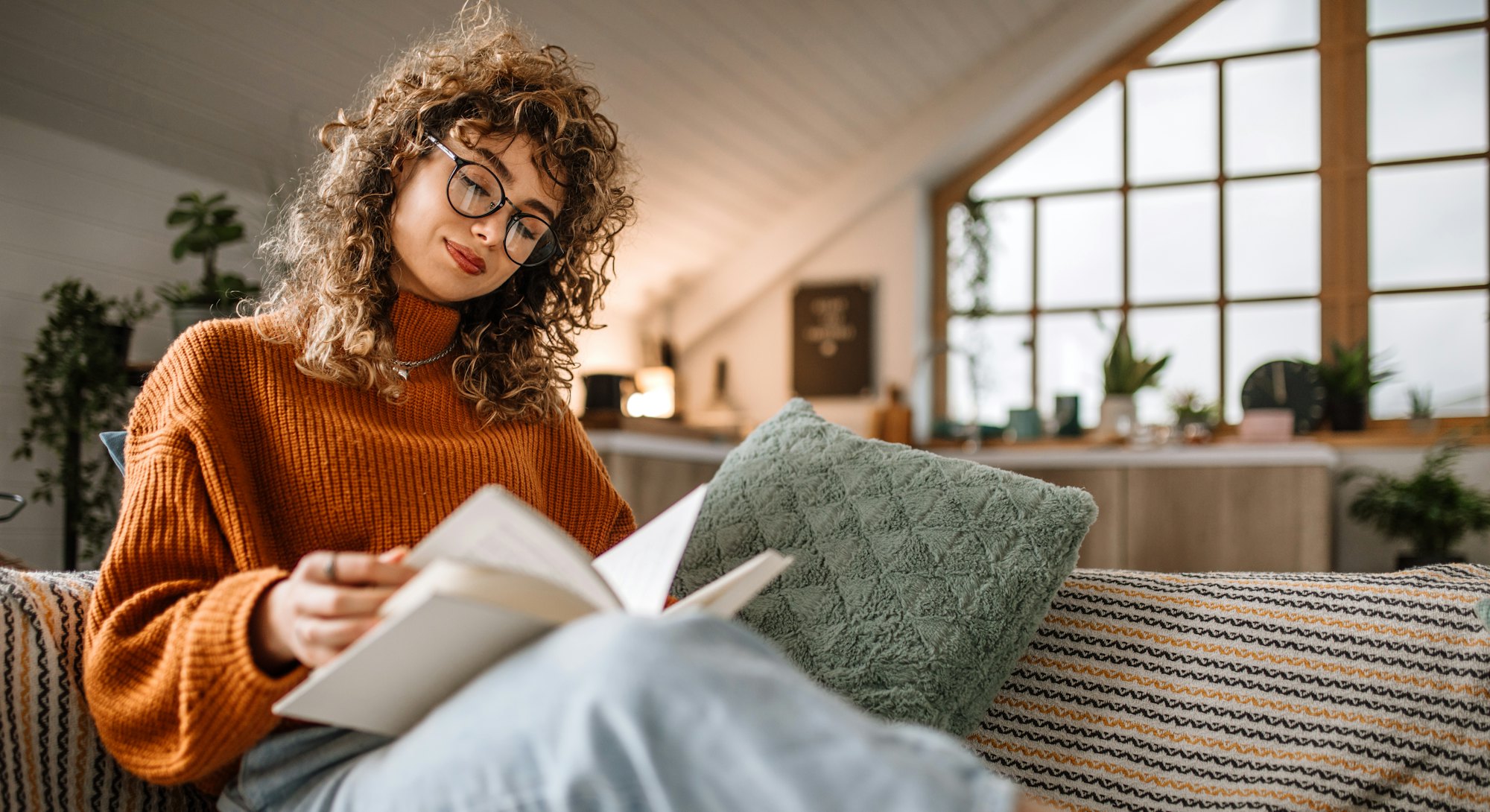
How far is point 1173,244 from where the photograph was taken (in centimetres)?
493

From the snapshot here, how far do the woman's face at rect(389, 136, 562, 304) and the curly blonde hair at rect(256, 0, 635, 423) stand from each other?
0.01m

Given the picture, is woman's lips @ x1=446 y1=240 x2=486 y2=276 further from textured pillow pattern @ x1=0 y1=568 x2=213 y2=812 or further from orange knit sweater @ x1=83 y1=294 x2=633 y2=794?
textured pillow pattern @ x1=0 y1=568 x2=213 y2=812

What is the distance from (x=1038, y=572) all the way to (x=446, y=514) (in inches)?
24.6

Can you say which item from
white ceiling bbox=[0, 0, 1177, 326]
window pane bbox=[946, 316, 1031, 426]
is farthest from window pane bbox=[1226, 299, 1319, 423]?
white ceiling bbox=[0, 0, 1177, 326]

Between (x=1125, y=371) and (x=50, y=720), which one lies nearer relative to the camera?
(x=50, y=720)

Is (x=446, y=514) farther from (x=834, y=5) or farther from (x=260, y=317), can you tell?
(x=834, y=5)

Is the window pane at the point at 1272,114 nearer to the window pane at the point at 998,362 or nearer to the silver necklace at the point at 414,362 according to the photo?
the window pane at the point at 998,362

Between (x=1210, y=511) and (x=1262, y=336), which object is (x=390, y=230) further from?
(x=1262, y=336)

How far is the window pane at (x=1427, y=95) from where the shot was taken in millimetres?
4566

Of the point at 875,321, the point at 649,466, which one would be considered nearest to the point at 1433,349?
the point at 875,321

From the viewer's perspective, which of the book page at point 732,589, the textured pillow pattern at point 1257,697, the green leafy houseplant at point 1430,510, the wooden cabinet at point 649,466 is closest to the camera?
the book page at point 732,589

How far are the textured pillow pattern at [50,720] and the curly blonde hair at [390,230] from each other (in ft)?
1.04

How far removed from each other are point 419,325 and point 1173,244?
171 inches

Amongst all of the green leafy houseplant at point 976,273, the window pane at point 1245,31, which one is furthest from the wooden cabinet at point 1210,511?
the window pane at point 1245,31
